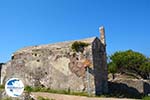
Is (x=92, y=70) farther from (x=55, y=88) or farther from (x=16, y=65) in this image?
(x=16, y=65)

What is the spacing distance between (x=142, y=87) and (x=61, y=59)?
8599 millimetres

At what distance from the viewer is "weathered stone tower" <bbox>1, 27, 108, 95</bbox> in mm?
24016

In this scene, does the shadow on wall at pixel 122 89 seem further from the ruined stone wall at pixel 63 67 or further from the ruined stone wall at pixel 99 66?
the ruined stone wall at pixel 63 67

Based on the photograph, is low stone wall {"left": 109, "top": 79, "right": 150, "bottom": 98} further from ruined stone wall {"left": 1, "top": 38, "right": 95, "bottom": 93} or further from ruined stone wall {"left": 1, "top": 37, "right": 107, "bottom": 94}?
ruined stone wall {"left": 1, "top": 38, "right": 95, "bottom": 93}

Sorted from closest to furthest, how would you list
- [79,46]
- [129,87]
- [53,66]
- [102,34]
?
[79,46] < [53,66] < [102,34] < [129,87]

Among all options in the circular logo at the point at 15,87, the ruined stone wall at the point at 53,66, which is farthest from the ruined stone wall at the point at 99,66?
the circular logo at the point at 15,87

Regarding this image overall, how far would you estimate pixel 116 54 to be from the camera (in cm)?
5203

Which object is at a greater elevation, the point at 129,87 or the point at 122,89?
the point at 129,87

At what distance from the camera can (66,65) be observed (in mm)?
24484

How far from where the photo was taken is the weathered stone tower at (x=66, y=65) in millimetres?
24016

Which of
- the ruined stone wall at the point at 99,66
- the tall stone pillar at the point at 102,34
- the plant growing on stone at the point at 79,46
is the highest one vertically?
the tall stone pillar at the point at 102,34

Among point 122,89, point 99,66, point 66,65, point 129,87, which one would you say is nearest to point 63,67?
point 66,65

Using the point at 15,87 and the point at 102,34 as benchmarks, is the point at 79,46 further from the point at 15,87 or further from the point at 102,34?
the point at 15,87

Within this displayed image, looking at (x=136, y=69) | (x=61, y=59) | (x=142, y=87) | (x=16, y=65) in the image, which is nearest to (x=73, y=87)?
(x=61, y=59)
